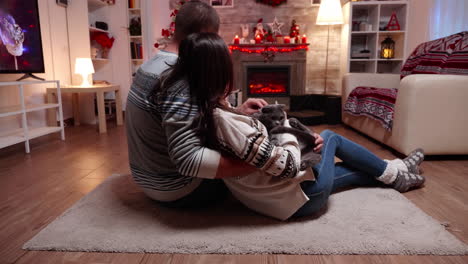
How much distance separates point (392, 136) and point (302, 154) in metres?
1.45

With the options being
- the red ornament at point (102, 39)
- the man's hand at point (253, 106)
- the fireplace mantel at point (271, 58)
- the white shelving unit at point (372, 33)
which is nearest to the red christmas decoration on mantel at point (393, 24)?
the white shelving unit at point (372, 33)

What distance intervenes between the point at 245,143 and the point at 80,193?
1.09 meters

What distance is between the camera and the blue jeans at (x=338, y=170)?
128 centimetres

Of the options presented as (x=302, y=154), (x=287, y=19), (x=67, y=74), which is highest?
(x=287, y=19)

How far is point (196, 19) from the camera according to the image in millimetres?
1155

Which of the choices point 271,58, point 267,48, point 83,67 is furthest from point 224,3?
point 83,67

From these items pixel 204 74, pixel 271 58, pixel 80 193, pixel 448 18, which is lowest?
pixel 80 193

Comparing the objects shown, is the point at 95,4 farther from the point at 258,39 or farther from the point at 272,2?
the point at 272,2

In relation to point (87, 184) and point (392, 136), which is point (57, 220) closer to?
point (87, 184)

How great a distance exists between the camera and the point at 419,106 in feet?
7.11

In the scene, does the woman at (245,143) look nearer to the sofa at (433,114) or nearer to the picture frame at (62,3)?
the sofa at (433,114)

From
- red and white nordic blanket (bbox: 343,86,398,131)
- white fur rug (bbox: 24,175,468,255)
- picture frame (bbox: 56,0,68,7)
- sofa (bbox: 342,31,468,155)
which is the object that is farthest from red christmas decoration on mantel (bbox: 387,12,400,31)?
picture frame (bbox: 56,0,68,7)

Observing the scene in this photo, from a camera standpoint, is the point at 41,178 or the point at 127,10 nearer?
the point at 41,178

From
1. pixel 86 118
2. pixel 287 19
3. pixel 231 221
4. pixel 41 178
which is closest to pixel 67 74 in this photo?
pixel 86 118
